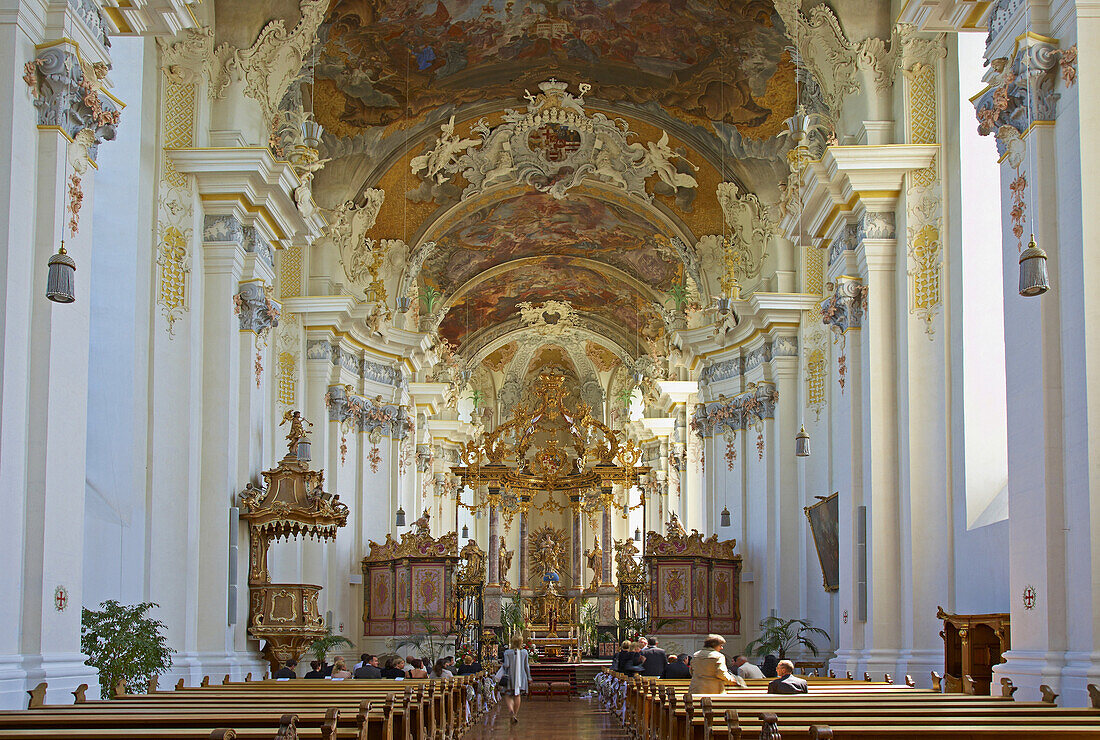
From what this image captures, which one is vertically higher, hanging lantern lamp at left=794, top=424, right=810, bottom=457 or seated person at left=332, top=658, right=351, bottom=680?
hanging lantern lamp at left=794, top=424, right=810, bottom=457

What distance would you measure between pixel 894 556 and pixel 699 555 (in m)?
10.7

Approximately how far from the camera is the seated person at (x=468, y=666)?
73.8ft

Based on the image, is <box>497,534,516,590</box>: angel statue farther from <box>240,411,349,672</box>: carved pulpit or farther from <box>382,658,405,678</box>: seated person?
<box>240,411,349,672</box>: carved pulpit

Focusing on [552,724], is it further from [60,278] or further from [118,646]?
[60,278]

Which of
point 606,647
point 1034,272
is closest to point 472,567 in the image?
point 606,647

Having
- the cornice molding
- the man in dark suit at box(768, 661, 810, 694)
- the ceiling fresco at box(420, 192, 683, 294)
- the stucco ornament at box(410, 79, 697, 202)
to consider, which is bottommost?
the man in dark suit at box(768, 661, 810, 694)

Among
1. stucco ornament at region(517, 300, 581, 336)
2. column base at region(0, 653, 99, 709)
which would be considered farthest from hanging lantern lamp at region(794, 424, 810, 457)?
stucco ornament at region(517, 300, 581, 336)

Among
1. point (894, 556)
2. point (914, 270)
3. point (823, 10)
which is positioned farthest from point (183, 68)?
point (894, 556)

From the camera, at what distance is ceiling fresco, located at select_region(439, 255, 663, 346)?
3638cm

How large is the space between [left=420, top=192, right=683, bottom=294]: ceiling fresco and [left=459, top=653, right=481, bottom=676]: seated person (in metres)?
9.68

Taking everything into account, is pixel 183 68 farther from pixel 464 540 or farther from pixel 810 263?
pixel 464 540

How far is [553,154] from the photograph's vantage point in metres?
27.8

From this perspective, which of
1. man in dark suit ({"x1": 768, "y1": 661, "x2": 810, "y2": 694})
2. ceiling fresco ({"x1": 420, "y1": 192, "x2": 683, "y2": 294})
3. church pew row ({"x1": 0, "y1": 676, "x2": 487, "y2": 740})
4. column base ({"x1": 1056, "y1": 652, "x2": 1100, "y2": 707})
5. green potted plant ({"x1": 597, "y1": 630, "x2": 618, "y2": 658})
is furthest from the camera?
green potted plant ({"x1": 597, "y1": 630, "x2": 618, "y2": 658})

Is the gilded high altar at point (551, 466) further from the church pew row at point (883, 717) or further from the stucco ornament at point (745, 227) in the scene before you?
the church pew row at point (883, 717)
